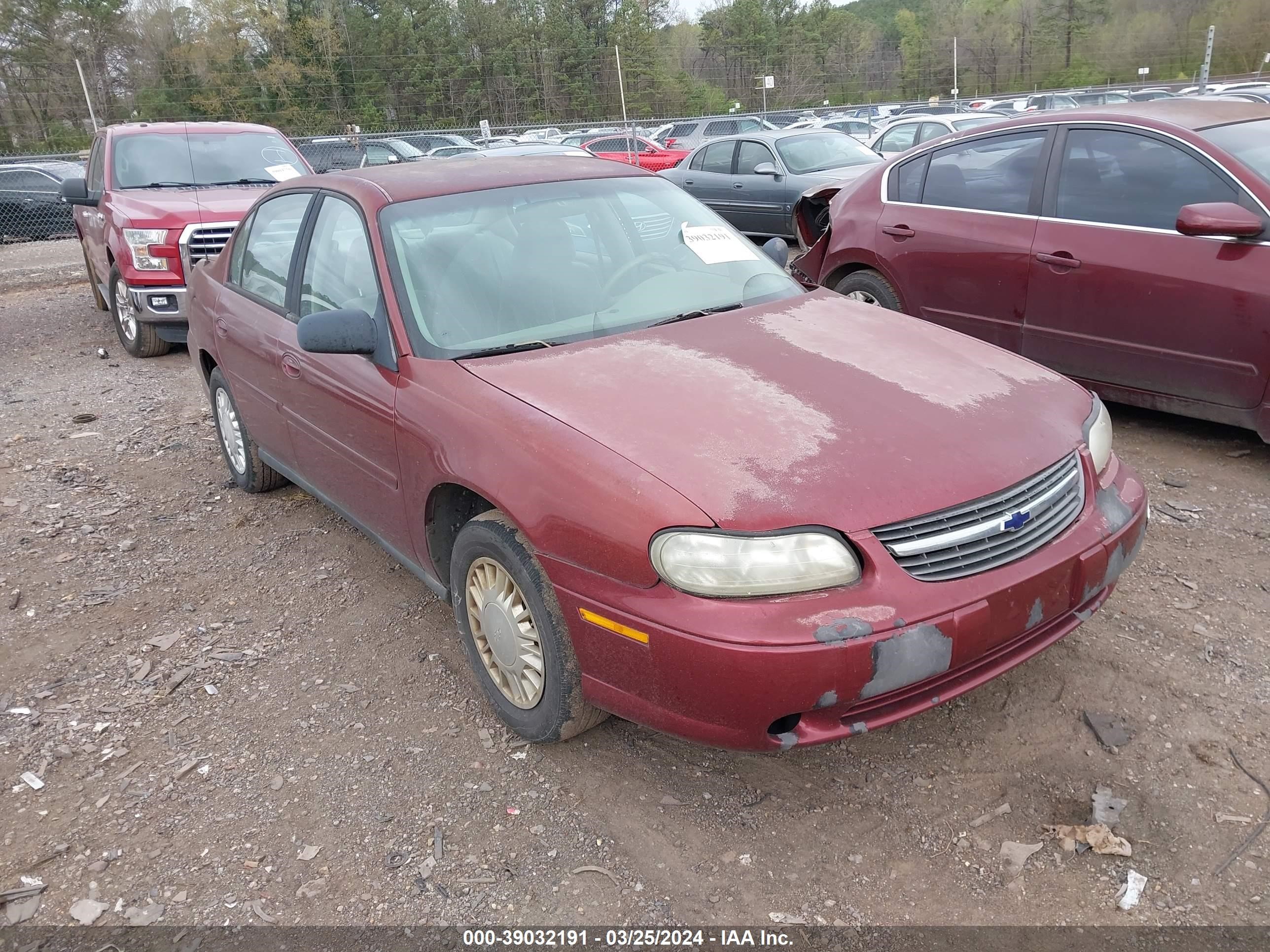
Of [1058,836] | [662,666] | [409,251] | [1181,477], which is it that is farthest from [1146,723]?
[409,251]

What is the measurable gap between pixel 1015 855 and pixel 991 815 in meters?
0.15

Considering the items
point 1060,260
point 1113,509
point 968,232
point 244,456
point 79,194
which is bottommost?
point 244,456

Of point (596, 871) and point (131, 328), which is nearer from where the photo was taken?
point (596, 871)

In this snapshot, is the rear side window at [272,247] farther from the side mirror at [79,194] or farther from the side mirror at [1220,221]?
the side mirror at [79,194]

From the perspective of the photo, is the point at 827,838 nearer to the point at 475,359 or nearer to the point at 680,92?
the point at 475,359

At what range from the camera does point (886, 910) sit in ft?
7.40

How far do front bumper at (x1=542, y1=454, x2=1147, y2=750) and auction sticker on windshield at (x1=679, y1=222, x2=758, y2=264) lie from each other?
174 cm

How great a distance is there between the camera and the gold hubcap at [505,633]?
2.74 metres

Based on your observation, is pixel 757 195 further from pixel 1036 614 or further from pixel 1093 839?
pixel 1093 839

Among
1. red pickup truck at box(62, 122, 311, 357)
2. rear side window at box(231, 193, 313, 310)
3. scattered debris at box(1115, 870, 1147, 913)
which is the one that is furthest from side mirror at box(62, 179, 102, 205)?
scattered debris at box(1115, 870, 1147, 913)

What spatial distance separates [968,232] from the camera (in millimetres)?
5344

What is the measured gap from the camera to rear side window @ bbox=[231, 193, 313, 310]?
157 inches

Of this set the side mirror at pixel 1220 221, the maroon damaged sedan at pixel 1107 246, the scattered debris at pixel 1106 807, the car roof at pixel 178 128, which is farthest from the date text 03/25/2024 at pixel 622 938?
the car roof at pixel 178 128

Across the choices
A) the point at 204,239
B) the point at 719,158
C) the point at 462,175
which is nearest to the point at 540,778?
the point at 462,175
